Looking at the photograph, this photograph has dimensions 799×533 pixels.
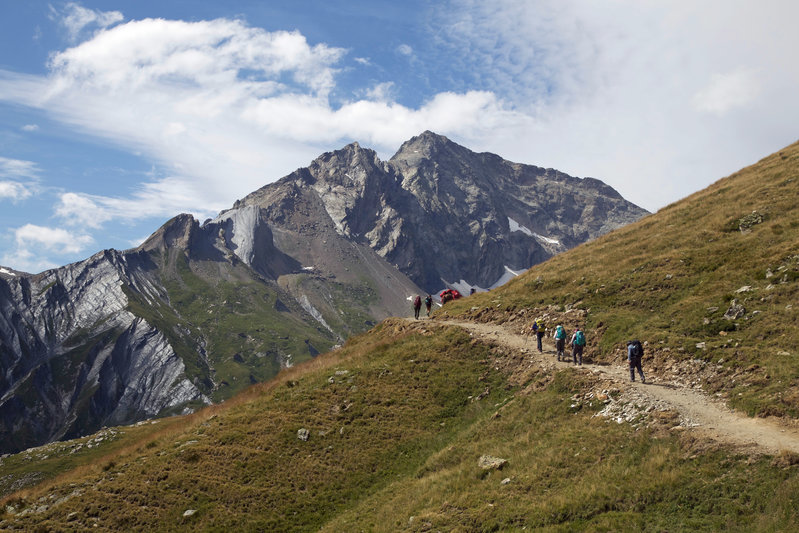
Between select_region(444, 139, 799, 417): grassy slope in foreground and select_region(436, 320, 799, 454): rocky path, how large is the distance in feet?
3.37

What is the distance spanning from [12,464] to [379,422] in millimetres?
61802

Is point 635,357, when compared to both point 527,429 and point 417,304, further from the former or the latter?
point 417,304

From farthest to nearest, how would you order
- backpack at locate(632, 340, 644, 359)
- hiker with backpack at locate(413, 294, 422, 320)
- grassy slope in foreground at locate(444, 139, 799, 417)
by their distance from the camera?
hiker with backpack at locate(413, 294, 422, 320)
backpack at locate(632, 340, 644, 359)
grassy slope in foreground at locate(444, 139, 799, 417)

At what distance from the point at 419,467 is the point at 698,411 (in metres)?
14.1

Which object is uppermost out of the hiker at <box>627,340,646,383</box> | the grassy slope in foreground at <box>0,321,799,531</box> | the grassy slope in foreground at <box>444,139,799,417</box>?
the grassy slope in foreground at <box>444,139,799,417</box>

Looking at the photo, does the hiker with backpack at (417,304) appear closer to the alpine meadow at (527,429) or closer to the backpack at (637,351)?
the alpine meadow at (527,429)

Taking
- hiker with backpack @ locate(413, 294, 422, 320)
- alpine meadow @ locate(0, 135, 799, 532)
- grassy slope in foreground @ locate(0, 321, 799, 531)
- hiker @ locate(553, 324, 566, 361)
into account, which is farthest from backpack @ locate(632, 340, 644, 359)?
hiker with backpack @ locate(413, 294, 422, 320)

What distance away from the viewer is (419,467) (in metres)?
29.0

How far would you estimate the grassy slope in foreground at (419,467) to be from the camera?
19.6 meters

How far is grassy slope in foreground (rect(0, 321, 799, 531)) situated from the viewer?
1962cm

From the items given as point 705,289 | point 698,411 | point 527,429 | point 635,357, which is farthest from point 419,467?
point 705,289

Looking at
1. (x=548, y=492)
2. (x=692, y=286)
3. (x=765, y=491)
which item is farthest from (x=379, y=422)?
(x=692, y=286)

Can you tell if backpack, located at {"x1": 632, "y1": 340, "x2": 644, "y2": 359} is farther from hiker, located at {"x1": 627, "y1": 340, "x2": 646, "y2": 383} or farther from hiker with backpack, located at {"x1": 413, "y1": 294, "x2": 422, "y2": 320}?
hiker with backpack, located at {"x1": 413, "y1": 294, "x2": 422, "y2": 320}

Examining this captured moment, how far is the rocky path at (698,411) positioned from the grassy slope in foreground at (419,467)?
0.98 meters
